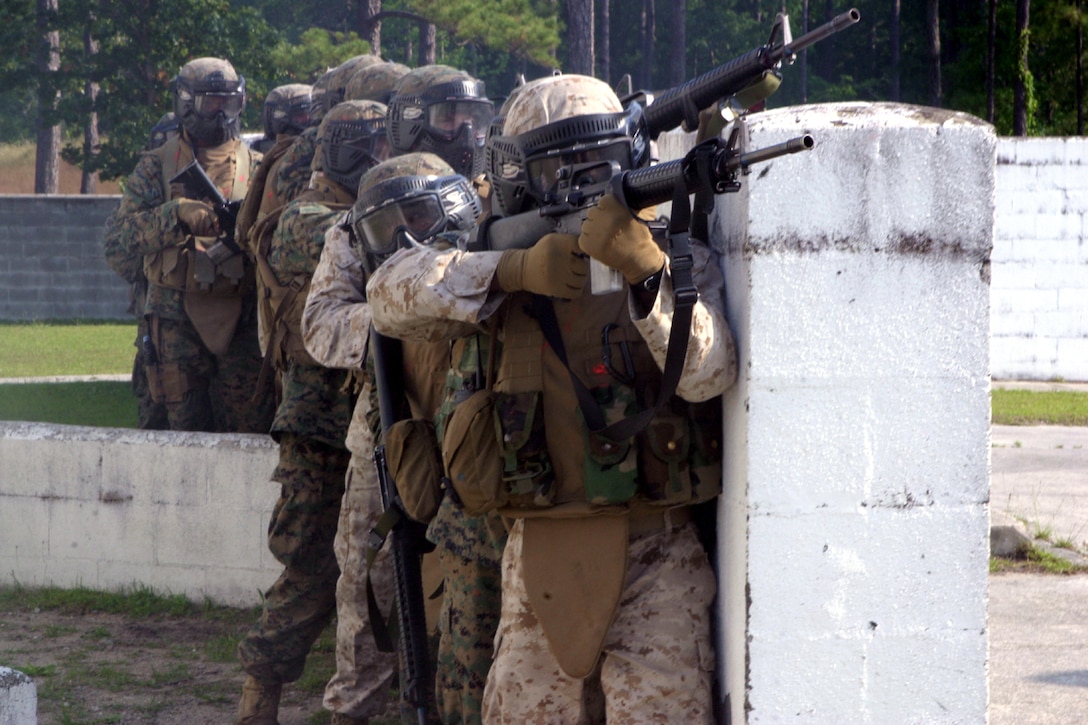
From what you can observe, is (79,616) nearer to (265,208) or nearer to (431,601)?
(265,208)

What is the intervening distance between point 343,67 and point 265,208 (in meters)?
1.64

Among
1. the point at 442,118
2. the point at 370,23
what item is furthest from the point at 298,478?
the point at 370,23

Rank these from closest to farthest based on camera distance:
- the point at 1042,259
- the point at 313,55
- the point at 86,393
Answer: the point at 86,393, the point at 1042,259, the point at 313,55

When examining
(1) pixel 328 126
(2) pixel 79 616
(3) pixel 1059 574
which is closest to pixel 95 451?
(2) pixel 79 616

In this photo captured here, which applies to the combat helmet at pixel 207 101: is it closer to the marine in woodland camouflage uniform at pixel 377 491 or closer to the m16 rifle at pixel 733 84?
the marine in woodland camouflage uniform at pixel 377 491

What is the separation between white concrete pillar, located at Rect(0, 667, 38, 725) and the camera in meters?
2.49

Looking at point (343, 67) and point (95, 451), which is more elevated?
point (343, 67)

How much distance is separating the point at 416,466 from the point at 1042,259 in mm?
10777

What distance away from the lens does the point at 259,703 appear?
431cm

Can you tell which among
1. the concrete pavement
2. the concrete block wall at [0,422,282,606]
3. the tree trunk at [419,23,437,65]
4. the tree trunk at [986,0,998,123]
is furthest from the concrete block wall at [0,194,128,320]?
the concrete pavement

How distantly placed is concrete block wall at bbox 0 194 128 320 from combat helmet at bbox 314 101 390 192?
50.5 ft

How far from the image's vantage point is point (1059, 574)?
5.67m

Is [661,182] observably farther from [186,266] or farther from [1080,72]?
[1080,72]

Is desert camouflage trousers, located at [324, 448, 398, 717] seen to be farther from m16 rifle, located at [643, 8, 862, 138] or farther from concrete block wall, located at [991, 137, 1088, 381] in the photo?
concrete block wall, located at [991, 137, 1088, 381]
